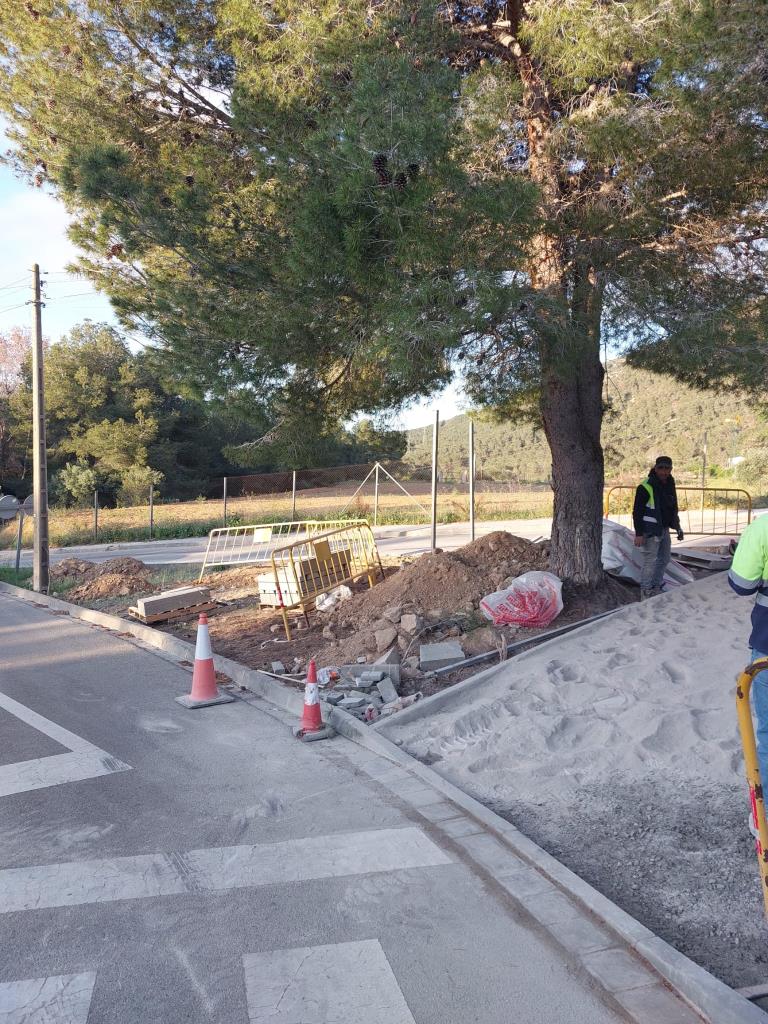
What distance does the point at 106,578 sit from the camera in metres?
16.0

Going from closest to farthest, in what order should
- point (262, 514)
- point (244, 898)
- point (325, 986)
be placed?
point (325, 986) < point (244, 898) < point (262, 514)

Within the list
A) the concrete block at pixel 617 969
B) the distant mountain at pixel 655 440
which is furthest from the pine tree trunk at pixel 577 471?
the distant mountain at pixel 655 440

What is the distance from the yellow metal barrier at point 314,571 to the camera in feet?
35.7

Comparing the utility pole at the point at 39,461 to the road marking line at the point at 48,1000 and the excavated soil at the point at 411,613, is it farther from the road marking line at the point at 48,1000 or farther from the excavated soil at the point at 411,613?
the road marking line at the point at 48,1000

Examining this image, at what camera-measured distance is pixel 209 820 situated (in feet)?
16.3

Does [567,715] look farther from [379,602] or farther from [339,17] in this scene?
[339,17]

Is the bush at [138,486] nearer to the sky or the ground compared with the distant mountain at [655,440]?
nearer to the ground

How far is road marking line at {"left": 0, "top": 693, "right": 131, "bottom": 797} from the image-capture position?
18.6 feet

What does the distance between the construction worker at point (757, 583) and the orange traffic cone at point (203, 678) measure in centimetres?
503

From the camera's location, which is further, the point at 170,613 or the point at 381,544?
the point at 381,544

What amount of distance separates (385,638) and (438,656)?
0.92 m

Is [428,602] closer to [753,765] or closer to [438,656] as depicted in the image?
[438,656]

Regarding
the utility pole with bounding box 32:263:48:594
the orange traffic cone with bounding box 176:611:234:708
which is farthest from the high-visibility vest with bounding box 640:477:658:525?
the utility pole with bounding box 32:263:48:594

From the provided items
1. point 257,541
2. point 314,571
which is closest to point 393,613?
point 314,571
